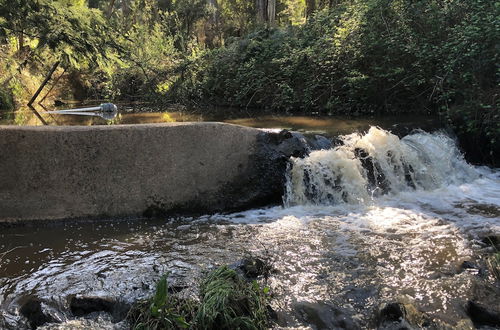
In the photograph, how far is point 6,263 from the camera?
16.3 ft

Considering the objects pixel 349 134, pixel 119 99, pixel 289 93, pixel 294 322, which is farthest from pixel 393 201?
pixel 119 99

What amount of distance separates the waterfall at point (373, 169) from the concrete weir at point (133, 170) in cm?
51

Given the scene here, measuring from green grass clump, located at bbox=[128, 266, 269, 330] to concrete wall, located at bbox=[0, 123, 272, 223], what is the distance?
2823 millimetres

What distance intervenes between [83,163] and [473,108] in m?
7.55

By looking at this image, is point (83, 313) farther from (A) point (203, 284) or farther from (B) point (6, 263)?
(B) point (6, 263)

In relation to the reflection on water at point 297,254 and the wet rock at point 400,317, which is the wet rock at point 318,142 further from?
the wet rock at point 400,317

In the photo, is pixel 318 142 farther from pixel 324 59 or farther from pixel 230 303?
pixel 324 59

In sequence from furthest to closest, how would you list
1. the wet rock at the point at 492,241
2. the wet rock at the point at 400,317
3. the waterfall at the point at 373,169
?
1. the waterfall at the point at 373,169
2. the wet rock at the point at 492,241
3. the wet rock at the point at 400,317

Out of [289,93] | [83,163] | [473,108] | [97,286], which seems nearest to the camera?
[97,286]

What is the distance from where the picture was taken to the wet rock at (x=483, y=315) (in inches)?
152

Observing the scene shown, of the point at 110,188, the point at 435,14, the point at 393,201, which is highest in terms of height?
the point at 435,14

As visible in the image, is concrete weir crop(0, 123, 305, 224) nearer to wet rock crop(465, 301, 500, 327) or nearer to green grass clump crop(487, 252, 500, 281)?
green grass clump crop(487, 252, 500, 281)

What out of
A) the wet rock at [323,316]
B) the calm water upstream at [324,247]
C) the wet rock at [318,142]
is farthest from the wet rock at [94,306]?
the wet rock at [318,142]

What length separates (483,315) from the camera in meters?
3.91
